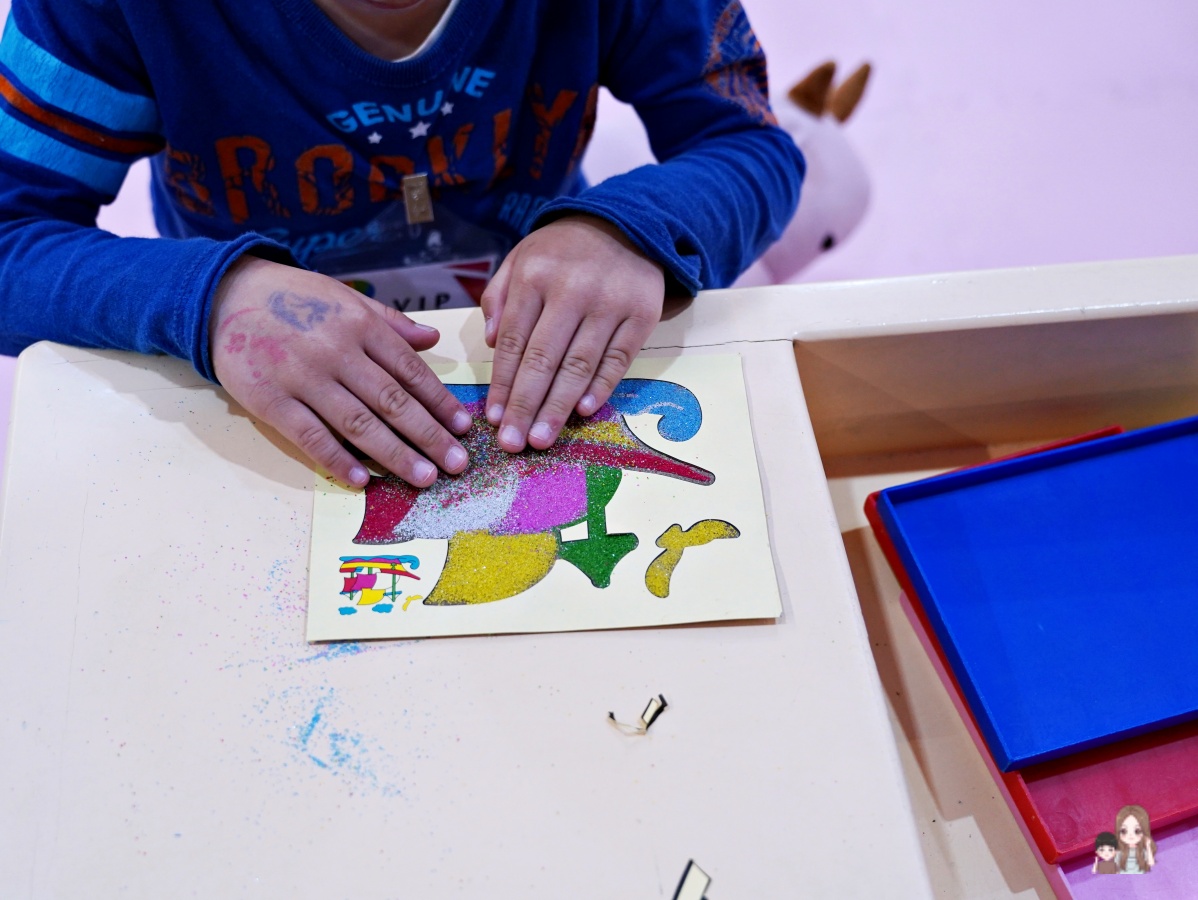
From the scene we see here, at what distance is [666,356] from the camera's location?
51 centimetres

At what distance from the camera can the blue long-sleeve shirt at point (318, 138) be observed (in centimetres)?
52

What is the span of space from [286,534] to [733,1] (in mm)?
482

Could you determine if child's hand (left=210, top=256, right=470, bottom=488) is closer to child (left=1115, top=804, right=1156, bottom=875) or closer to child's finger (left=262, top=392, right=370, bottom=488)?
child's finger (left=262, top=392, right=370, bottom=488)

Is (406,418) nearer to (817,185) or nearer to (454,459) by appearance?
(454,459)

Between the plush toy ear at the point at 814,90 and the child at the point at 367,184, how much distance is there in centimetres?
31

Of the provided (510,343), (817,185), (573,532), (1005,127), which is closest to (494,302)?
(510,343)

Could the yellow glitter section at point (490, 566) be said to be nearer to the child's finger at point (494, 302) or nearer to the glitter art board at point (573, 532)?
the glitter art board at point (573, 532)

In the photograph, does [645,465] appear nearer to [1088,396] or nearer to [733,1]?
[1088,396]

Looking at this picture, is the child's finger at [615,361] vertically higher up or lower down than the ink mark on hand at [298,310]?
lower down

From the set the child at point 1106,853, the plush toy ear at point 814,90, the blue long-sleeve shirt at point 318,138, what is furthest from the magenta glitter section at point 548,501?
the plush toy ear at point 814,90

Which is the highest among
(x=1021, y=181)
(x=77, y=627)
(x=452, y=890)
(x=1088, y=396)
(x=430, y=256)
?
(x=1021, y=181)

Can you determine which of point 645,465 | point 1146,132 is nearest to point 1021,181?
point 1146,132

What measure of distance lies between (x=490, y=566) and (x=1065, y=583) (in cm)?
28

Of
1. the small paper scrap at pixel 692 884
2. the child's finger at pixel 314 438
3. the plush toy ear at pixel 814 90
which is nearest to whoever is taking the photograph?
the small paper scrap at pixel 692 884
